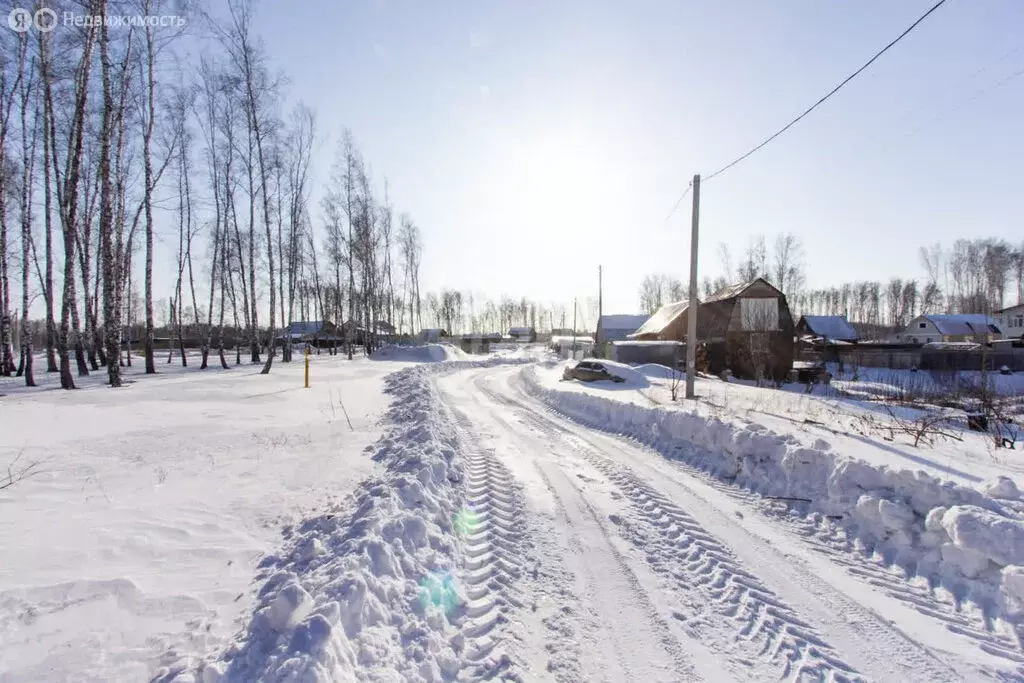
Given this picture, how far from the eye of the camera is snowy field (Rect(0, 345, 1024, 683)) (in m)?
2.86

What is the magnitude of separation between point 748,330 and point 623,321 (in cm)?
4600

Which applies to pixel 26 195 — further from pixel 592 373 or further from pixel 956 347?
pixel 956 347

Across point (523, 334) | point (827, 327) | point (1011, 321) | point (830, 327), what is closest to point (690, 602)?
point (827, 327)

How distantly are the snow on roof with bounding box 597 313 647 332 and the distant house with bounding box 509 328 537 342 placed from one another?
35.1m

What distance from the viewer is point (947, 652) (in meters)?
3.12

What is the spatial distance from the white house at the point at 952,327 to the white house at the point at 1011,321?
960mm

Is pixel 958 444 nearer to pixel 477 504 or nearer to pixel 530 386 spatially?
pixel 477 504

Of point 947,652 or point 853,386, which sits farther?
point 853,386

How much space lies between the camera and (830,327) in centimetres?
5734

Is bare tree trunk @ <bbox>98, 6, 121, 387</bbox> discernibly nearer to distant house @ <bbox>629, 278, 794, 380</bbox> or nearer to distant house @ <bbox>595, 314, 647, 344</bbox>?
distant house @ <bbox>629, 278, 794, 380</bbox>

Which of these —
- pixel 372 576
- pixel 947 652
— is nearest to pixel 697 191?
pixel 947 652

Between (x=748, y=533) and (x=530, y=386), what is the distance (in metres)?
15.0

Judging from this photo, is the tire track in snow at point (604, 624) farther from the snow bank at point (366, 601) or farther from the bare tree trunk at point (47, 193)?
the bare tree trunk at point (47, 193)
